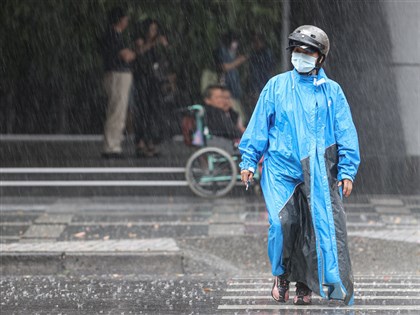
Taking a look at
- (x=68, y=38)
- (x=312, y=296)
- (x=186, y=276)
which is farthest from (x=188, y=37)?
(x=312, y=296)

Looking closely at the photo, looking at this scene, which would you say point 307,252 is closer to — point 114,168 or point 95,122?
point 114,168

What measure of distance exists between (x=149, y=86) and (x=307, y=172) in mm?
8273

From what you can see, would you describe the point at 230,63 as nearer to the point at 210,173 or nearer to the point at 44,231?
the point at 210,173

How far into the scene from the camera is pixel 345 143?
7.82 meters

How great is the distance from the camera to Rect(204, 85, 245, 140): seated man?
43.3 feet

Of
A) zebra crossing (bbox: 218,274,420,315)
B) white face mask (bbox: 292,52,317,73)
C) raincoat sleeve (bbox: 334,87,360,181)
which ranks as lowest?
zebra crossing (bbox: 218,274,420,315)

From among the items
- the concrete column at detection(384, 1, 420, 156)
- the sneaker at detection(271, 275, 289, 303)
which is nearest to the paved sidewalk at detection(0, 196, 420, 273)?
the concrete column at detection(384, 1, 420, 156)

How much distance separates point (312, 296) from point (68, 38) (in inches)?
372

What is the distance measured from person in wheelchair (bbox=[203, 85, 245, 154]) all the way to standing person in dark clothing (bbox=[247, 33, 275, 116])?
203 cm

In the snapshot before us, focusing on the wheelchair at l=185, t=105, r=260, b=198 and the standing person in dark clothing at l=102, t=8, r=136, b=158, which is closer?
the wheelchair at l=185, t=105, r=260, b=198

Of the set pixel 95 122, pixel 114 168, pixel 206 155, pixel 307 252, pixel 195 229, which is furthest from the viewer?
pixel 95 122

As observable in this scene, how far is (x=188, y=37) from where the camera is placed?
17.2m

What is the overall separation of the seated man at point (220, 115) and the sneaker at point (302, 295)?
5.43 metres

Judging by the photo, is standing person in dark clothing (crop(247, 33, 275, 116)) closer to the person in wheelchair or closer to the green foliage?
the green foliage
